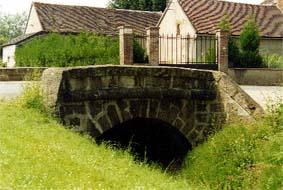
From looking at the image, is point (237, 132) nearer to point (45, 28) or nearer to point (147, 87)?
point (147, 87)

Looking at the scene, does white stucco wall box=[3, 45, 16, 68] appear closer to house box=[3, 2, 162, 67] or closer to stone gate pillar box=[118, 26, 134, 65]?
house box=[3, 2, 162, 67]

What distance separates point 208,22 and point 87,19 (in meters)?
9.96

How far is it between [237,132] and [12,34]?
76.9m

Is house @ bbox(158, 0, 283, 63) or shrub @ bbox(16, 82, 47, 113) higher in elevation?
house @ bbox(158, 0, 283, 63)

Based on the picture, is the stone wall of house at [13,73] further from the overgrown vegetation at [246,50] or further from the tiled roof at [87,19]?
the tiled roof at [87,19]

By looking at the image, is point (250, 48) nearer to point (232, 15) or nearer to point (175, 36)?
point (232, 15)

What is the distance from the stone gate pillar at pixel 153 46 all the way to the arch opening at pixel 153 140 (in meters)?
12.0

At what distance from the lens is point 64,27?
3722 centimetres

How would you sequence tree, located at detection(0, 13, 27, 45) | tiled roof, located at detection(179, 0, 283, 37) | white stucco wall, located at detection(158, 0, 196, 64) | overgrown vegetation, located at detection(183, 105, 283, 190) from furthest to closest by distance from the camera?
tree, located at detection(0, 13, 27, 45) → tiled roof, located at detection(179, 0, 283, 37) → white stucco wall, located at detection(158, 0, 196, 64) → overgrown vegetation, located at detection(183, 105, 283, 190)

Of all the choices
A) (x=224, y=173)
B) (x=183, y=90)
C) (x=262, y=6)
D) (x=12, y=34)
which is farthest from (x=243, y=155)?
(x=12, y=34)

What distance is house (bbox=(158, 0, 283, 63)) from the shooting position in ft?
109

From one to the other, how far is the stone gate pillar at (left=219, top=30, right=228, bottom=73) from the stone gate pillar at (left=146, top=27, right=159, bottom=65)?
3412 millimetres

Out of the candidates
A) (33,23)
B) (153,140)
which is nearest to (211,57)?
(153,140)

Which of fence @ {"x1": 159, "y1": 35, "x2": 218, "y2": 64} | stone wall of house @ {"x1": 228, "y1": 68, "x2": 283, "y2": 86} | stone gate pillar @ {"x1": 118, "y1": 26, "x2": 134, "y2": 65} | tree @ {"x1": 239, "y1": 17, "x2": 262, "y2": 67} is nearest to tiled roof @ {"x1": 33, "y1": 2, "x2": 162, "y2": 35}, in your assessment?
fence @ {"x1": 159, "y1": 35, "x2": 218, "y2": 64}
